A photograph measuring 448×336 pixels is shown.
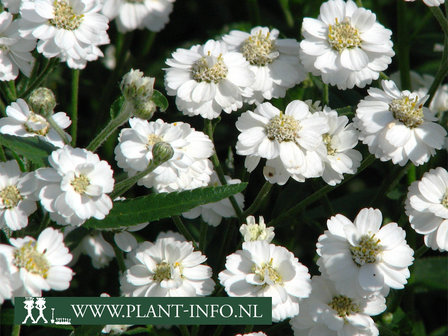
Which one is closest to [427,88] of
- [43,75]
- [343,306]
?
[343,306]

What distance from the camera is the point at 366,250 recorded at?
154 centimetres

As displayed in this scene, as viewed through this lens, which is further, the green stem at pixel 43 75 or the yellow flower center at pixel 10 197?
the green stem at pixel 43 75

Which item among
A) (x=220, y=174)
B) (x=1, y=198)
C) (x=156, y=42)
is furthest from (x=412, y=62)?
(x=1, y=198)

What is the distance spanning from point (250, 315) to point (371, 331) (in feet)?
0.90

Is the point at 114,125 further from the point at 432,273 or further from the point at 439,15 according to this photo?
the point at 432,273

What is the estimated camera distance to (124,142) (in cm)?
155

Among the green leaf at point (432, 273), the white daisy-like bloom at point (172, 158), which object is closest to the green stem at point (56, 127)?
the white daisy-like bloom at point (172, 158)

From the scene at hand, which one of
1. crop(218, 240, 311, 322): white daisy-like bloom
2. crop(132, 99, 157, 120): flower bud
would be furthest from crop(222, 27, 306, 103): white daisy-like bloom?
crop(218, 240, 311, 322): white daisy-like bloom

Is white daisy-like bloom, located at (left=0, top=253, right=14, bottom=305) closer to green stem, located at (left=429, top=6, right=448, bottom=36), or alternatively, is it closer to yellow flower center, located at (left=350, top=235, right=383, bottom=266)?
yellow flower center, located at (left=350, top=235, right=383, bottom=266)

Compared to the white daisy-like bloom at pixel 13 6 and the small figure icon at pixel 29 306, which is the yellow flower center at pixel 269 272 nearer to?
the small figure icon at pixel 29 306

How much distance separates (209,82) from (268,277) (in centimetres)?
53

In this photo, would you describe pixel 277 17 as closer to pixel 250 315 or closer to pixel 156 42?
pixel 156 42

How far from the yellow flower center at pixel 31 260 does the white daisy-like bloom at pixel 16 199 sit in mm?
92

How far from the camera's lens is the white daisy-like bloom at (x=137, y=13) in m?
2.26
